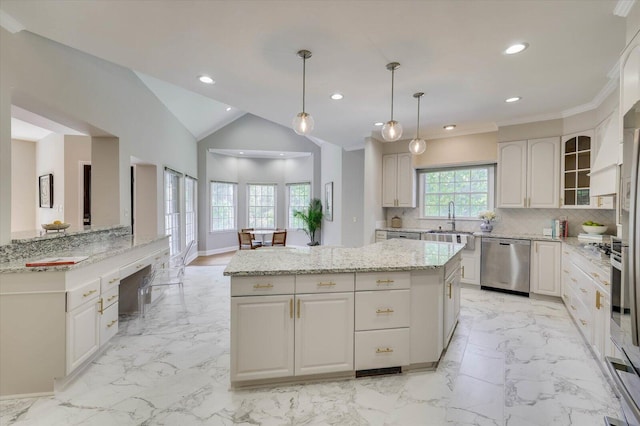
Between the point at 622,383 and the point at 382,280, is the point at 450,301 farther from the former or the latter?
the point at 622,383

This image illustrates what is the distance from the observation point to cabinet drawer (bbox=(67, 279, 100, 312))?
214 centimetres

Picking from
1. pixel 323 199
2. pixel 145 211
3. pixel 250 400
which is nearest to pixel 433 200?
pixel 323 199

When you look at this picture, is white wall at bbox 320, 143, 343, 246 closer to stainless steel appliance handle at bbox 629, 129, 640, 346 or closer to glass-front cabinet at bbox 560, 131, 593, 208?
glass-front cabinet at bbox 560, 131, 593, 208

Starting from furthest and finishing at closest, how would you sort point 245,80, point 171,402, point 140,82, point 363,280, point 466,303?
point 140,82 → point 466,303 → point 245,80 → point 363,280 → point 171,402

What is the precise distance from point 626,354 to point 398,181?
4809 millimetres

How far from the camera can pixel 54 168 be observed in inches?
219

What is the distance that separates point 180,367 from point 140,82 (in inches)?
160

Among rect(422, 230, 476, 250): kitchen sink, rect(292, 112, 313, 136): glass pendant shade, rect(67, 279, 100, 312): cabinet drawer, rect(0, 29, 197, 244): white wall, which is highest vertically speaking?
rect(0, 29, 197, 244): white wall

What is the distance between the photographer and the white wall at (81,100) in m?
2.24

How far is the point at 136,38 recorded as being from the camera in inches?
93.1

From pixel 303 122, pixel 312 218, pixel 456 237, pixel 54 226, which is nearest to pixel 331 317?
pixel 303 122

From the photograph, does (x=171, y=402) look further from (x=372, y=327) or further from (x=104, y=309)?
(x=372, y=327)

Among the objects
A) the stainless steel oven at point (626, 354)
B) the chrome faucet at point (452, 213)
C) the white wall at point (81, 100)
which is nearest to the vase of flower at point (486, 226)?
the chrome faucet at point (452, 213)

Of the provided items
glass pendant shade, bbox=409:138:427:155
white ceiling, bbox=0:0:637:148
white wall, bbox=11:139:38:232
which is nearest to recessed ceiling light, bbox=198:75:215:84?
white ceiling, bbox=0:0:637:148
